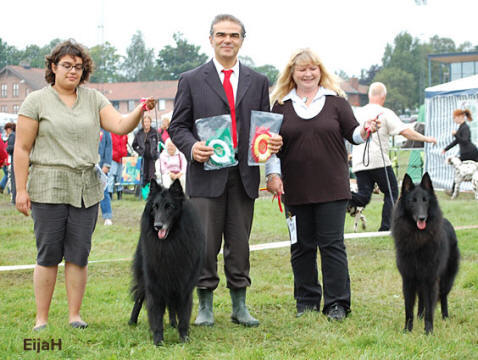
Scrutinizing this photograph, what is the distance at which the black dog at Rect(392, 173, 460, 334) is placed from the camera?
389 cm

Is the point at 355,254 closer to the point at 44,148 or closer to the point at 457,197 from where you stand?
the point at 44,148

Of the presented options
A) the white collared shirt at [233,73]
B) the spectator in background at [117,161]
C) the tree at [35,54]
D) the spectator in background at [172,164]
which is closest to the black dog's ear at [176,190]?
the white collared shirt at [233,73]

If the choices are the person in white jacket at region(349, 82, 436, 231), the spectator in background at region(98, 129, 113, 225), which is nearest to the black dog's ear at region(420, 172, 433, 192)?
the person in white jacket at region(349, 82, 436, 231)

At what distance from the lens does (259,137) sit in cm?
391

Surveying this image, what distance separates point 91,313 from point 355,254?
3637 mm

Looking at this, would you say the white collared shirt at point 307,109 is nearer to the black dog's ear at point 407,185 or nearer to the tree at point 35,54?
the black dog's ear at point 407,185

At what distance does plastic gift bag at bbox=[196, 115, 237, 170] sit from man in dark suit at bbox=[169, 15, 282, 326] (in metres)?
0.07

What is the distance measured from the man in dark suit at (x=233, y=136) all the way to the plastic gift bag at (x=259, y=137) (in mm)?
49

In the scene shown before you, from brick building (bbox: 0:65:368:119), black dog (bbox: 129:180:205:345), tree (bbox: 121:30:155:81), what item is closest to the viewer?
black dog (bbox: 129:180:205:345)

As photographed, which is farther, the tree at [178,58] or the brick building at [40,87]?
the tree at [178,58]

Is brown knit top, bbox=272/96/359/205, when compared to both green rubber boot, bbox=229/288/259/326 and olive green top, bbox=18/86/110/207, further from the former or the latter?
olive green top, bbox=18/86/110/207

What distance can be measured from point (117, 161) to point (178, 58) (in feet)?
226

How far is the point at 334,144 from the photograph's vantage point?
4238 mm

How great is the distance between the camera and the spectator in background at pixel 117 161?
12002mm
